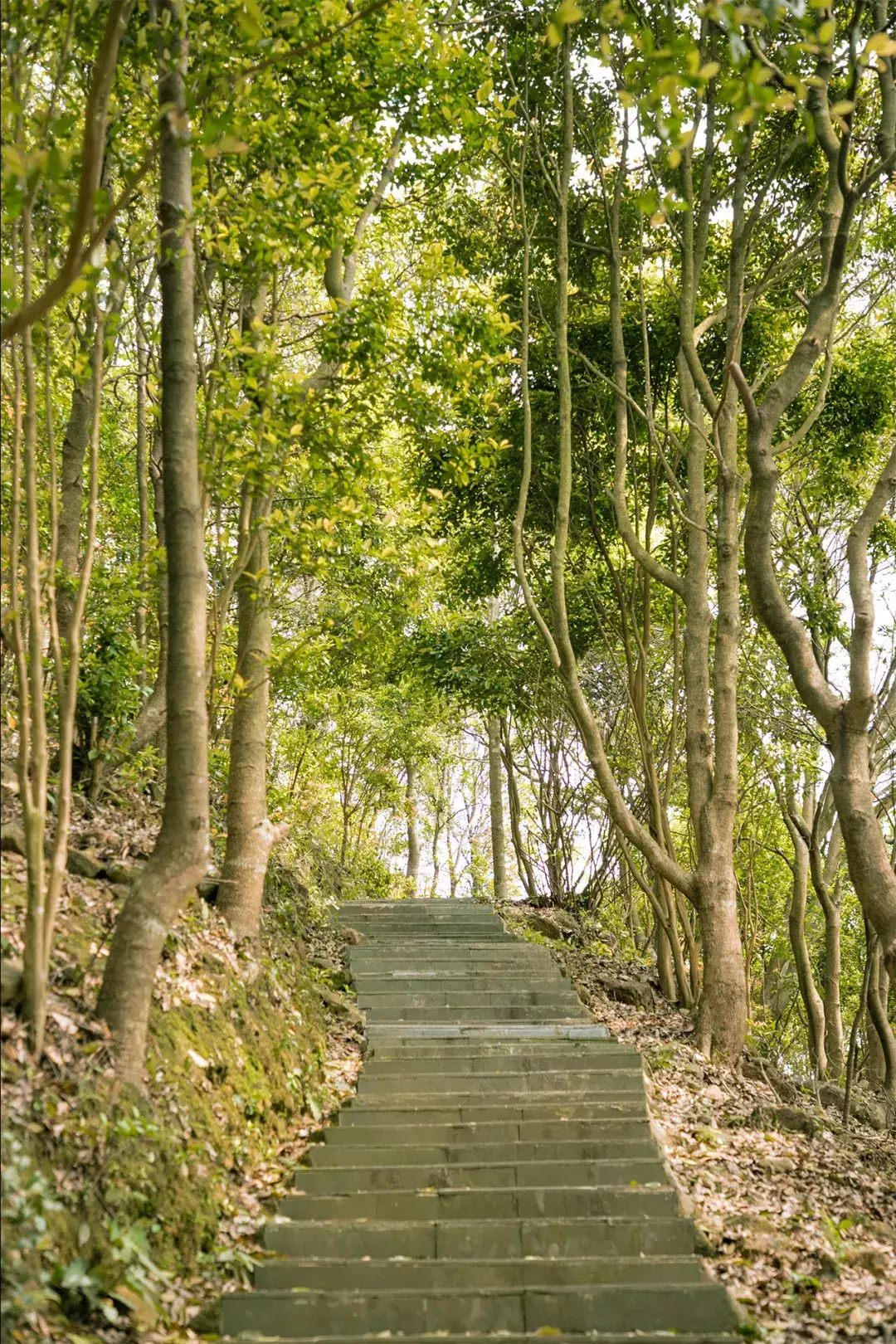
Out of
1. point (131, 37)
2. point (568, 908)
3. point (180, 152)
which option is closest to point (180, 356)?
point (180, 152)

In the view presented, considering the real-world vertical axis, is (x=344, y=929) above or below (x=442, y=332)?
below

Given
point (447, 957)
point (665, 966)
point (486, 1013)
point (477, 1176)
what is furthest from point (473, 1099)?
point (665, 966)

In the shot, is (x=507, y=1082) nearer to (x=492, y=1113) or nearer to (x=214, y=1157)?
(x=492, y=1113)

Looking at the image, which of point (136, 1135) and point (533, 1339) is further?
point (136, 1135)

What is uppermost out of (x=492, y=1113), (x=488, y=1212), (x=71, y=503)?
(x=71, y=503)

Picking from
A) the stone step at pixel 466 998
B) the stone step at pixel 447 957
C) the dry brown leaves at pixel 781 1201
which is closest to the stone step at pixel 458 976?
the stone step at pixel 447 957

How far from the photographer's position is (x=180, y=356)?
17.2 ft

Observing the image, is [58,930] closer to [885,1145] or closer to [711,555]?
[885,1145]

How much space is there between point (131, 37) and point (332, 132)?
146cm

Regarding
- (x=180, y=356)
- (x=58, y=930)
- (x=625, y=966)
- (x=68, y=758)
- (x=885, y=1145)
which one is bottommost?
(x=885, y=1145)

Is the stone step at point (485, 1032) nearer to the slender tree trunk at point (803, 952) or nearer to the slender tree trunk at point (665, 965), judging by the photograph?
the slender tree trunk at point (665, 965)

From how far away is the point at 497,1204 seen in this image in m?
5.37

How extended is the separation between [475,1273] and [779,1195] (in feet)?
6.92

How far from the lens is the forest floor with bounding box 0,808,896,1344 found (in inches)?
147
